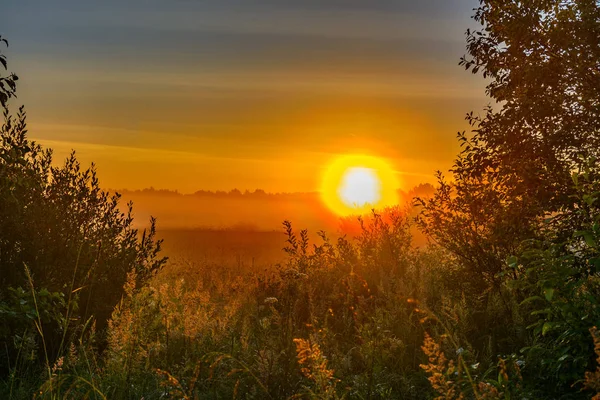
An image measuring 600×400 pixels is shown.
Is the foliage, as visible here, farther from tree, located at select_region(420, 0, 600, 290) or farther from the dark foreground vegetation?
tree, located at select_region(420, 0, 600, 290)

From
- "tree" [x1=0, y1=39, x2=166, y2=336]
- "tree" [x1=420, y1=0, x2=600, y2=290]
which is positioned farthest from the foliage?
"tree" [x1=420, y1=0, x2=600, y2=290]

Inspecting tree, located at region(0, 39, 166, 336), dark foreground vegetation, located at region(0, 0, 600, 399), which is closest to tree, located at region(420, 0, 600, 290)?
dark foreground vegetation, located at region(0, 0, 600, 399)

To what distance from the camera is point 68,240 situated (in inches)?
308

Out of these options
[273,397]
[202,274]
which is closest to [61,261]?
[273,397]

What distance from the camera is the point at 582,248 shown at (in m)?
7.19

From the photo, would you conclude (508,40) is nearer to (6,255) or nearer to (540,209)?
(540,209)

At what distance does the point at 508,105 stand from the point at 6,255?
263 inches

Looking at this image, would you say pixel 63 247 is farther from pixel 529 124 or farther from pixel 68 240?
pixel 529 124

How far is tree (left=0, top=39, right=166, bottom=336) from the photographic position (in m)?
7.53

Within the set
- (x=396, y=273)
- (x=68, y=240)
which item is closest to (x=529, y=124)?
(x=396, y=273)

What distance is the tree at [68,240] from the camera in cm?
753

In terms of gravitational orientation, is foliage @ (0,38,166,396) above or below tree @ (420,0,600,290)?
below

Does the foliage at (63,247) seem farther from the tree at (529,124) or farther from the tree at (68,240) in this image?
the tree at (529,124)

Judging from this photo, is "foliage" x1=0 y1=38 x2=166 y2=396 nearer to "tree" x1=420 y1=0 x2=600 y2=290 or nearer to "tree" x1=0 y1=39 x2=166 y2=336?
"tree" x1=0 y1=39 x2=166 y2=336
